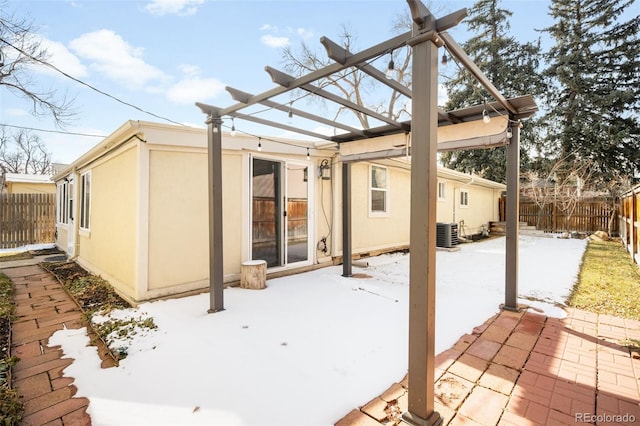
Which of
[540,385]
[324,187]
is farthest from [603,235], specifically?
[540,385]

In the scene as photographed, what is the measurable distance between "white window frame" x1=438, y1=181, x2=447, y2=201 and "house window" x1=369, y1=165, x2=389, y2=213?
148 inches

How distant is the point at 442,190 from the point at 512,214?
7.83 metres

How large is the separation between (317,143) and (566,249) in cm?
876

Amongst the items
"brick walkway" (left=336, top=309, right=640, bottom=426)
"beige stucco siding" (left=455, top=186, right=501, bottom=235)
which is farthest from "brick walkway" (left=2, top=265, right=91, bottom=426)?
"beige stucco siding" (left=455, top=186, right=501, bottom=235)

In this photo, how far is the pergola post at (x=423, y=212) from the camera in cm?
178

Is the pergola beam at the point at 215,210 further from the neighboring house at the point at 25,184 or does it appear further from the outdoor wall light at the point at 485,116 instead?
the neighboring house at the point at 25,184

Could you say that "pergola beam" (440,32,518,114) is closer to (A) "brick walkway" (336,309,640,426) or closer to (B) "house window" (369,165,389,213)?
(A) "brick walkway" (336,309,640,426)

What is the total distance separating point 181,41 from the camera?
633 centimetres

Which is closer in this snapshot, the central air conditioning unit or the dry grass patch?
the dry grass patch

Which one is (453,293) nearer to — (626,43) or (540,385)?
(540,385)

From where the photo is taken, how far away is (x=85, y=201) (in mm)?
7094

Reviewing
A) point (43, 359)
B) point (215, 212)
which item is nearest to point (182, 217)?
point (215, 212)

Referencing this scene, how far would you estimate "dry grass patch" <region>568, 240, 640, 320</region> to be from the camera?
3.84 meters

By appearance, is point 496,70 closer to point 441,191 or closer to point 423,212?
point 441,191
